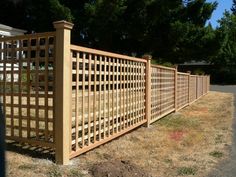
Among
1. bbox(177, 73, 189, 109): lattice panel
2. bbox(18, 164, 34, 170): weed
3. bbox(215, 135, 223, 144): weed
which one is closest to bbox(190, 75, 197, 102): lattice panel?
bbox(177, 73, 189, 109): lattice panel

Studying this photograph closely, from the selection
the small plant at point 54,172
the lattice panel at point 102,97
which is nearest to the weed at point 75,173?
the small plant at point 54,172

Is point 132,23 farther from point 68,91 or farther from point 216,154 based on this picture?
point 68,91

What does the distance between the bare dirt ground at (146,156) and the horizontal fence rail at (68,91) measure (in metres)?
0.20

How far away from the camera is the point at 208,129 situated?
10.4m

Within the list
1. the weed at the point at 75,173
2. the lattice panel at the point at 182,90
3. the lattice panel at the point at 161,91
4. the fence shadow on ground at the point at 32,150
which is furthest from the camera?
the lattice panel at the point at 182,90

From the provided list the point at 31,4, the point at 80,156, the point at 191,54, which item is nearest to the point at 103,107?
the point at 80,156

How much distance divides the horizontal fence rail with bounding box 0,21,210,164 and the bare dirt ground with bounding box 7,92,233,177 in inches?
7.9

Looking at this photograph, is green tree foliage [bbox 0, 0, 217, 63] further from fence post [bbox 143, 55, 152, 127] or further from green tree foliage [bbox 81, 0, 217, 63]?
fence post [bbox 143, 55, 152, 127]

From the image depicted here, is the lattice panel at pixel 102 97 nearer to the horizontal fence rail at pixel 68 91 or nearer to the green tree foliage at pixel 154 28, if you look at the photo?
the horizontal fence rail at pixel 68 91

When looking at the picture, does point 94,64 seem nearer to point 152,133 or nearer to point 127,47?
point 152,133

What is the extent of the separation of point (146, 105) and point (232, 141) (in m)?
2.33

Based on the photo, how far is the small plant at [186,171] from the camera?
238 inches

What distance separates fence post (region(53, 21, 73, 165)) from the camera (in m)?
5.64

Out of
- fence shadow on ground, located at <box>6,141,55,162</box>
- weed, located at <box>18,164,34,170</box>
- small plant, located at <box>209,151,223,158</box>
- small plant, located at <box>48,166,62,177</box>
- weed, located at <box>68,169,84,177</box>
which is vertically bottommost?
small plant, located at <box>209,151,223,158</box>
